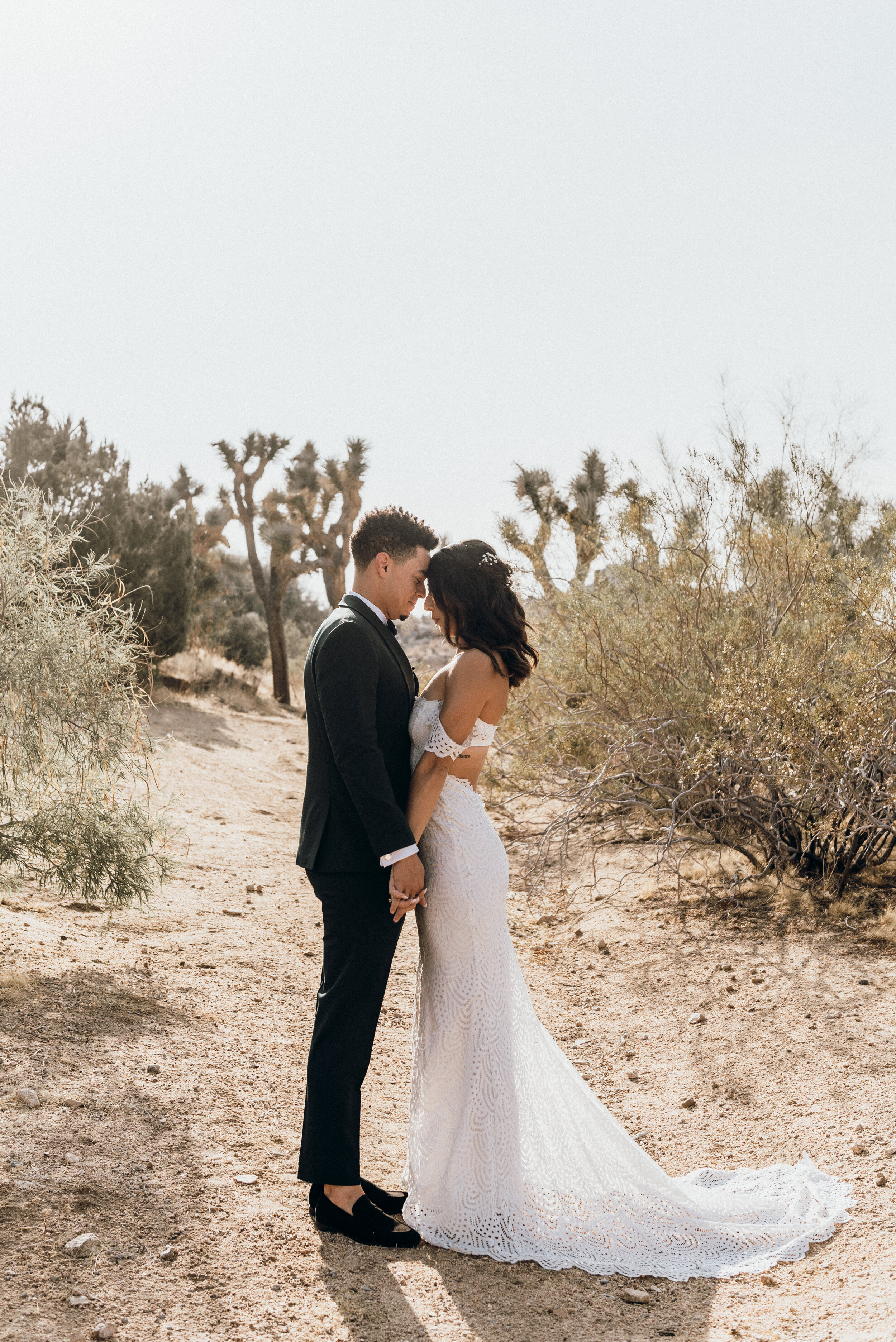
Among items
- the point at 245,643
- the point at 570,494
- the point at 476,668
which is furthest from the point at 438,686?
the point at 245,643

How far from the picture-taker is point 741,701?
5797 millimetres

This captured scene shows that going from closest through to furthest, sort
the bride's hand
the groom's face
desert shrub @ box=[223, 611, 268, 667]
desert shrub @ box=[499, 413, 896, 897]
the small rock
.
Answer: the small rock, the bride's hand, the groom's face, desert shrub @ box=[499, 413, 896, 897], desert shrub @ box=[223, 611, 268, 667]

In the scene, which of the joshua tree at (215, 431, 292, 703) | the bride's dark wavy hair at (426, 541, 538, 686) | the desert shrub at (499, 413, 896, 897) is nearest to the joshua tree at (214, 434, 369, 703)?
the joshua tree at (215, 431, 292, 703)

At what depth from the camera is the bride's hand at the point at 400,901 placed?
263 cm

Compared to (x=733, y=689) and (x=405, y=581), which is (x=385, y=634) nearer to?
(x=405, y=581)

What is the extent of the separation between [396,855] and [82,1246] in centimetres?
130

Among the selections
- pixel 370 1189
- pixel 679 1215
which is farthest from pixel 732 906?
pixel 370 1189

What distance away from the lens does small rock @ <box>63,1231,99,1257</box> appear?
252 centimetres

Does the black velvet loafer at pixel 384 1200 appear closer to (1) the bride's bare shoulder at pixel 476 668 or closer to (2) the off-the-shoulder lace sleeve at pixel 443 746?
(2) the off-the-shoulder lace sleeve at pixel 443 746

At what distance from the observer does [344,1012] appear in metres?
2.69

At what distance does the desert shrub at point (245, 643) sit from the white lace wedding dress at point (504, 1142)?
2179 centimetres

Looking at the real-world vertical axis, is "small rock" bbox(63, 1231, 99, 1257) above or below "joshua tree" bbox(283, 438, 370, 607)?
below

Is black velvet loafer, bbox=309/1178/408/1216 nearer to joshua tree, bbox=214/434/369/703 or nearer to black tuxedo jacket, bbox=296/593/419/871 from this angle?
black tuxedo jacket, bbox=296/593/419/871

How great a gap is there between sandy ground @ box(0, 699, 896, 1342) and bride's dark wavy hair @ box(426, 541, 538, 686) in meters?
1.66
